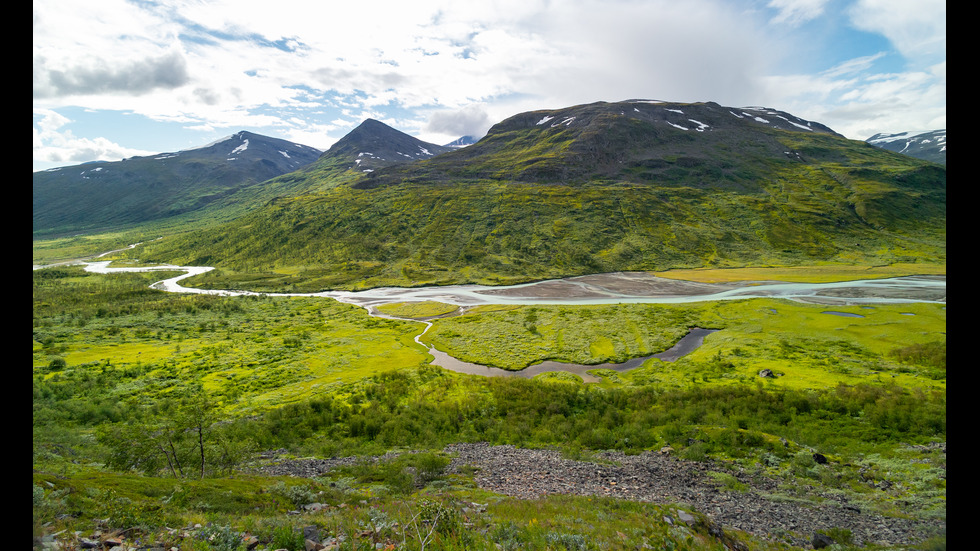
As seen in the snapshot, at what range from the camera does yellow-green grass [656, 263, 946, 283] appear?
90.8 metres

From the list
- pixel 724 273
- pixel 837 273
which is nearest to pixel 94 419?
pixel 724 273

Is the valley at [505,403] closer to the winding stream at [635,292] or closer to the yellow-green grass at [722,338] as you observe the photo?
the yellow-green grass at [722,338]

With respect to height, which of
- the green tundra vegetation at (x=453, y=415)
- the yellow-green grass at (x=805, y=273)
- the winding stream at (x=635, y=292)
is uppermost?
the yellow-green grass at (x=805, y=273)

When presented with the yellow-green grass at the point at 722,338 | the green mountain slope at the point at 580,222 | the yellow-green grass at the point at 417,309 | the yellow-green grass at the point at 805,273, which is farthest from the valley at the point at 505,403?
the green mountain slope at the point at 580,222

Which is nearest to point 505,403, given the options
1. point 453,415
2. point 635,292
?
point 453,415

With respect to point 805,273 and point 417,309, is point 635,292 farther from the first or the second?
point 805,273

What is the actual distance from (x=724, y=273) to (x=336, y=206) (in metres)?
154

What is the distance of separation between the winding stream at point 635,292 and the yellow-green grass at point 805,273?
14.1 ft

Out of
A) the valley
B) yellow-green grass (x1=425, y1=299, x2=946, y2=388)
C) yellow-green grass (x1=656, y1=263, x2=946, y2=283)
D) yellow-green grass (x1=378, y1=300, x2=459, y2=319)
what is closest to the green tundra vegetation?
the valley

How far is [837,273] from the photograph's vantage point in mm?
94625

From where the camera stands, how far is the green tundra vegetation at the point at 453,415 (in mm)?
11109

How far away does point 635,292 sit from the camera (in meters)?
85.6

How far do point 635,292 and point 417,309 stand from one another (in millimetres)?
50045

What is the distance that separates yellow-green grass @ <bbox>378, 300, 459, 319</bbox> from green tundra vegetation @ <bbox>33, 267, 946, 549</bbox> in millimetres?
9148
